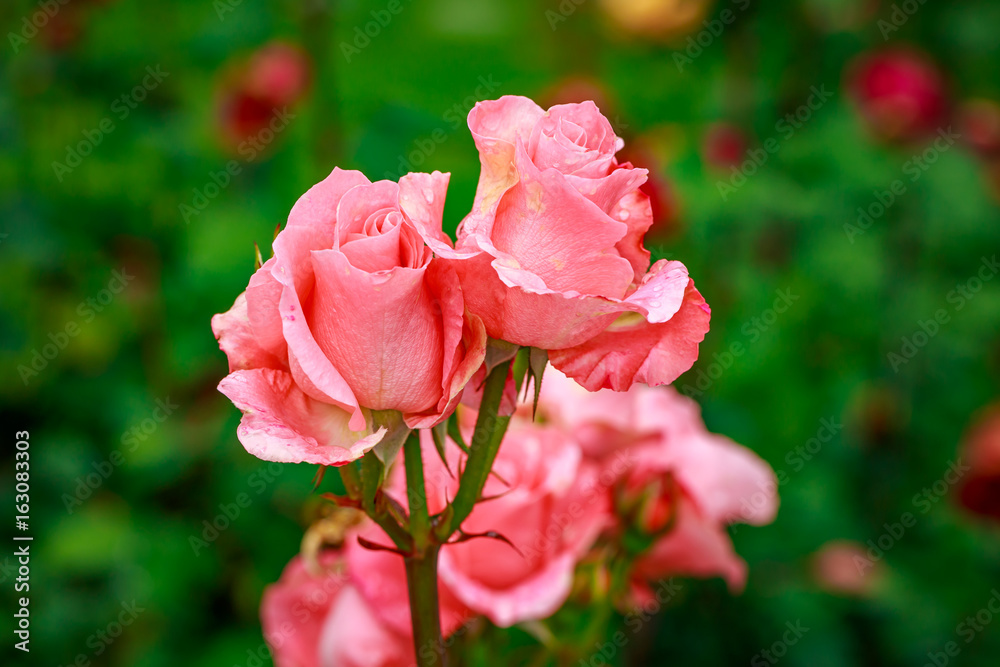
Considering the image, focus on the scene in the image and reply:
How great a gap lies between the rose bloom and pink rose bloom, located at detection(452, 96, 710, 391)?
28cm

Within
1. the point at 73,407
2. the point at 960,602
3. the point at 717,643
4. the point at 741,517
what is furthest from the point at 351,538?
the point at 960,602

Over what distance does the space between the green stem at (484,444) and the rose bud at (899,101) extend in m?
1.40

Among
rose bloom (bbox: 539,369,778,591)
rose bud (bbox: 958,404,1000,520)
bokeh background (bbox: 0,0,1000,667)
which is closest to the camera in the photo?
rose bloom (bbox: 539,369,778,591)

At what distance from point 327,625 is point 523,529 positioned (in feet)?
0.45

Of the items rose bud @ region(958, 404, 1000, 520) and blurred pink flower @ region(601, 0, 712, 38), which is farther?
blurred pink flower @ region(601, 0, 712, 38)

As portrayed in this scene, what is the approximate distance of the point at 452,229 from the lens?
44.9 inches

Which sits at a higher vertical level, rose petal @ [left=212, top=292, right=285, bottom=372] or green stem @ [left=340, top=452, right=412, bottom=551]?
rose petal @ [left=212, top=292, right=285, bottom=372]

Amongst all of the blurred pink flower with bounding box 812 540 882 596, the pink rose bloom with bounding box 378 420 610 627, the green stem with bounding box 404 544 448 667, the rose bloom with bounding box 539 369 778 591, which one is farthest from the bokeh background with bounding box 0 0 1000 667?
the green stem with bounding box 404 544 448 667

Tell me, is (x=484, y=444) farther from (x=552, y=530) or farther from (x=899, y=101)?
(x=899, y=101)

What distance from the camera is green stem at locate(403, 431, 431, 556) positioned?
393 mm

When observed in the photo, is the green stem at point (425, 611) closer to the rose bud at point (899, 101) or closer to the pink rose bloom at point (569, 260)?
the pink rose bloom at point (569, 260)

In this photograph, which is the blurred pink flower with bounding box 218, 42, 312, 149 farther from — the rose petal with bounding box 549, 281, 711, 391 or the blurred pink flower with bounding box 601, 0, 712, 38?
the rose petal with bounding box 549, 281, 711, 391

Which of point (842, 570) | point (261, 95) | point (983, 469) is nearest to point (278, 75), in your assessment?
point (261, 95)

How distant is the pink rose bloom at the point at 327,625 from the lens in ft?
1.74
